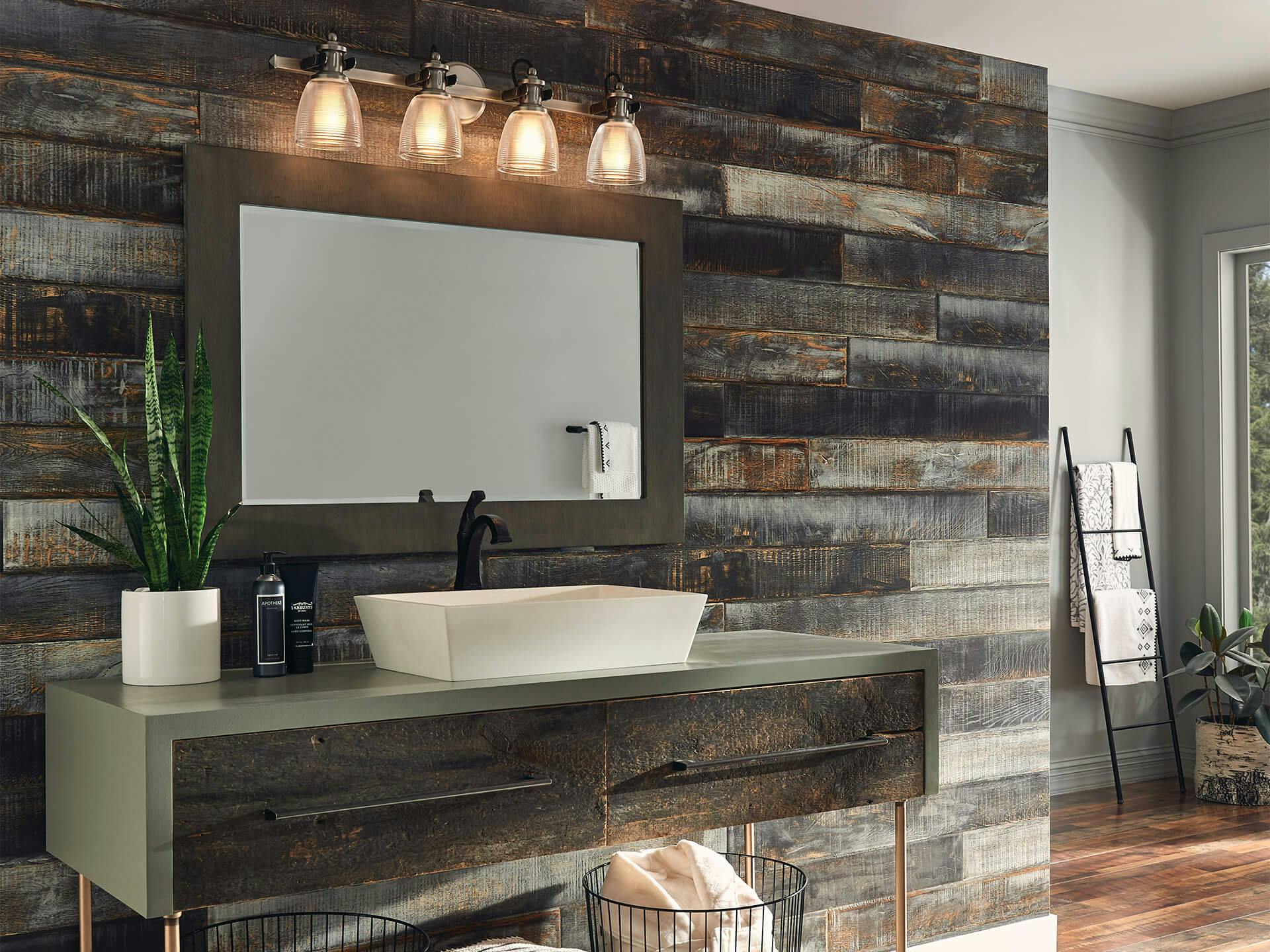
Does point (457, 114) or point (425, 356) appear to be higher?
point (457, 114)

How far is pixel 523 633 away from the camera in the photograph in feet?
6.82

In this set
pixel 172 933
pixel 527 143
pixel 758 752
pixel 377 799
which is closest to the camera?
pixel 172 933

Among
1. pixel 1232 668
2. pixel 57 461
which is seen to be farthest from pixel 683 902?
pixel 1232 668

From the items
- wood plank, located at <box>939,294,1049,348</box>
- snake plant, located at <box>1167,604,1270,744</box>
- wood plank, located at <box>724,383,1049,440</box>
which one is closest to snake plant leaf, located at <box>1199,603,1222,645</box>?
snake plant, located at <box>1167,604,1270,744</box>

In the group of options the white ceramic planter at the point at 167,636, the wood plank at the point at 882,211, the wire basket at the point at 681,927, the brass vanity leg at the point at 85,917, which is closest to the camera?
the white ceramic planter at the point at 167,636

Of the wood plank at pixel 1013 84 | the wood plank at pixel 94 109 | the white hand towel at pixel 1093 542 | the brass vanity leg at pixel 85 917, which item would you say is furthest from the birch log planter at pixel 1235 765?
the wood plank at pixel 94 109

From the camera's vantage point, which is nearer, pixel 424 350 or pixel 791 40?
pixel 424 350

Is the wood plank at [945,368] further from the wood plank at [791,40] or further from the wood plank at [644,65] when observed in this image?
the wood plank at [791,40]

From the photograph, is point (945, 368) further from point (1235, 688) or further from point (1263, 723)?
point (1263, 723)

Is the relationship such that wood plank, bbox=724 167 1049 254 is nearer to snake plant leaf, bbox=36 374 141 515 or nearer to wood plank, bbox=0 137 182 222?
wood plank, bbox=0 137 182 222

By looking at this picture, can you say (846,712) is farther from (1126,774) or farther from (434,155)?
(1126,774)

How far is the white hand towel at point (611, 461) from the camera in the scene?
8.91 ft

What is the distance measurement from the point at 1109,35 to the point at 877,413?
5.25 ft

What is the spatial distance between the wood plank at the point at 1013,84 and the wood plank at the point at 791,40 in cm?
4
